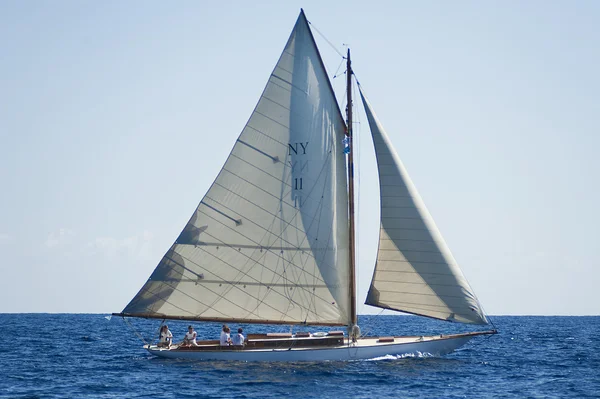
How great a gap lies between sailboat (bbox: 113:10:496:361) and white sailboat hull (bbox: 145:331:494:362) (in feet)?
0.35

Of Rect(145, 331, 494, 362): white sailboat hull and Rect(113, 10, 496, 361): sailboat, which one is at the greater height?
Rect(113, 10, 496, 361): sailboat

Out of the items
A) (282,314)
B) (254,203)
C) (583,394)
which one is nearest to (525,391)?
(583,394)

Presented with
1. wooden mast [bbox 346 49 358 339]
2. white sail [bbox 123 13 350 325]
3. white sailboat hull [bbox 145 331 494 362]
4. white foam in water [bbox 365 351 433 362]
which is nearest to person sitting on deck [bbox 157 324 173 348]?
white sailboat hull [bbox 145 331 494 362]

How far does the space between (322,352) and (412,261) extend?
6.49 m

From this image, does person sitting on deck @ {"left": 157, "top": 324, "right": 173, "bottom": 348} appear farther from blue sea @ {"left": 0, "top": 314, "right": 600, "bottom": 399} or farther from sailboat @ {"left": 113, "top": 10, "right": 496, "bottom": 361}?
blue sea @ {"left": 0, "top": 314, "right": 600, "bottom": 399}

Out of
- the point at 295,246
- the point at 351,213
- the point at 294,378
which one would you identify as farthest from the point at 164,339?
the point at 351,213

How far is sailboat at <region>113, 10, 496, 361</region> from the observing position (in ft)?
135

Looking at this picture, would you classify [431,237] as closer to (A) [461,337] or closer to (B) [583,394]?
(A) [461,337]

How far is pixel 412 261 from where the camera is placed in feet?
135

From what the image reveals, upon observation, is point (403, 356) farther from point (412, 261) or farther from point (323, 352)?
point (412, 261)

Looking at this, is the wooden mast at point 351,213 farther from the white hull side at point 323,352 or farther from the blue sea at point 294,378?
the blue sea at point 294,378

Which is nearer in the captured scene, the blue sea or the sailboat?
the blue sea

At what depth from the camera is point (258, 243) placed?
1644 inches

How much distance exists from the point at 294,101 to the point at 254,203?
18.7 ft
